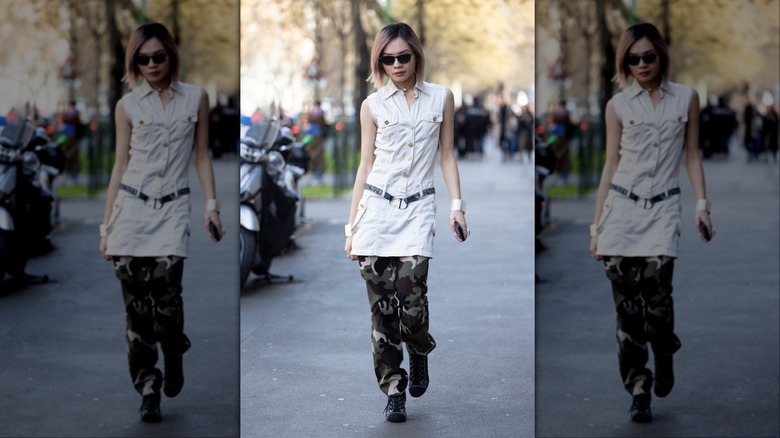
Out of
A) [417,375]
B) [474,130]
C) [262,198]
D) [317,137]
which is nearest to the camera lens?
[417,375]

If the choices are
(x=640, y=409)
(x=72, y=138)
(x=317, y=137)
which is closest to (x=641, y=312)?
(x=640, y=409)

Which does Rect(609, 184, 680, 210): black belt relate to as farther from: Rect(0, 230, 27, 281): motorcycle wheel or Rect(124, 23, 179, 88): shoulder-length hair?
Rect(0, 230, 27, 281): motorcycle wheel

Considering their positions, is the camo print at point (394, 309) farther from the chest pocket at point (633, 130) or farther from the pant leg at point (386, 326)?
the chest pocket at point (633, 130)

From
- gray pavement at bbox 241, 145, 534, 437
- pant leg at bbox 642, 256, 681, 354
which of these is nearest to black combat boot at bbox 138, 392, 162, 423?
gray pavement at bbox 241, 145, 534, 437

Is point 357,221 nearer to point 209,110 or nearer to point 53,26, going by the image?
point 209,110

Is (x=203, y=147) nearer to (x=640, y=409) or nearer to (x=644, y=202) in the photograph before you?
(x=644, y=202)

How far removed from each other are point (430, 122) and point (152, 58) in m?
0.87

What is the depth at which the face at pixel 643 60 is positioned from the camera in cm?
358

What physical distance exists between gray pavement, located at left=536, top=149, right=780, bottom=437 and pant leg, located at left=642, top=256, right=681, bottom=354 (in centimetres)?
4

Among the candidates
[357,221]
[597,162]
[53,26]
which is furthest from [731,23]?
[53,26]

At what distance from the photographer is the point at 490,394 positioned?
4418mm

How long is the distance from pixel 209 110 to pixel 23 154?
2.13 feet

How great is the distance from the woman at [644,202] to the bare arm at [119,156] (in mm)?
1406

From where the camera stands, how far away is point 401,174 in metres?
3.92
